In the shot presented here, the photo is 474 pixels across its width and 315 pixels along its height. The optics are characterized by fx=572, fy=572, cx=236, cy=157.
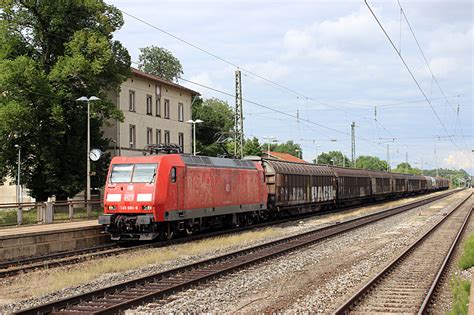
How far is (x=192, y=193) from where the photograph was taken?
20.9 meters

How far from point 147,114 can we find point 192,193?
98.4 feet

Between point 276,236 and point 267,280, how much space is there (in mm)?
10032

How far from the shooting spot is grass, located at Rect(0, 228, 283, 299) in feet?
39.4

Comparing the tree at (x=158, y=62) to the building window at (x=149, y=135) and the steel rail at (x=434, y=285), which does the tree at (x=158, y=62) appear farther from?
the steel rail at (x=434, y=285)

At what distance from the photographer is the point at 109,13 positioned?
1561 inches

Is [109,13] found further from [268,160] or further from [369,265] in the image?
[369,265]

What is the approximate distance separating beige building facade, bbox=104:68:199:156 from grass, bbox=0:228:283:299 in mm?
26152

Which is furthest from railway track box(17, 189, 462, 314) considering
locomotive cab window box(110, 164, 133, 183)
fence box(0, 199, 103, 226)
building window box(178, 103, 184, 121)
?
building window box(178, 103, 184, 121)

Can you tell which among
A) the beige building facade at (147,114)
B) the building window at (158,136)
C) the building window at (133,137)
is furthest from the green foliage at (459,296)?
the building window at (158,136)

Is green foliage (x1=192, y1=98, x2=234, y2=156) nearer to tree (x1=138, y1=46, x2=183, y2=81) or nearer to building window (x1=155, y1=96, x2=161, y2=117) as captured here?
tree (x1=138, y1=46, x2=183, y2=81)

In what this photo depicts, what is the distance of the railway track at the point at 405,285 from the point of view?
995 cm

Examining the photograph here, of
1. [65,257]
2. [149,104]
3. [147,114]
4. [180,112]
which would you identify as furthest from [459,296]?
[180,112]

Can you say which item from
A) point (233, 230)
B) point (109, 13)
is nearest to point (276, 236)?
point (233, 230)

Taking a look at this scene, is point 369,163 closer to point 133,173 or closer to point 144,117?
point 144,117
